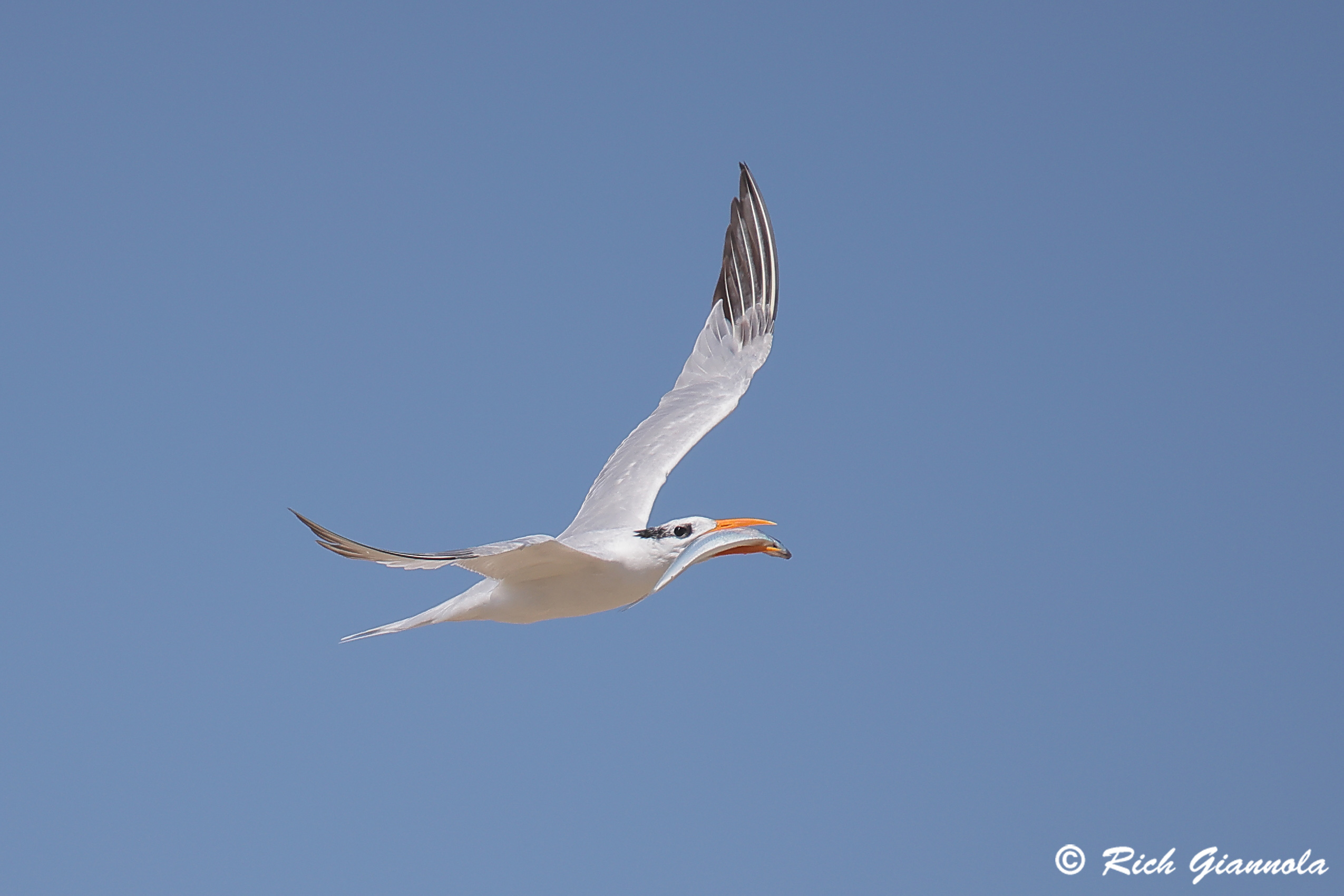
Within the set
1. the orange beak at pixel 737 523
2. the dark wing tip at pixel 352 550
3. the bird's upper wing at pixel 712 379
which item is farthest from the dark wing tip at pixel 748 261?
the dark wing tip at pixel 352 550

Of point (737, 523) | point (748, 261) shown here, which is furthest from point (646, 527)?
point (748, 261)

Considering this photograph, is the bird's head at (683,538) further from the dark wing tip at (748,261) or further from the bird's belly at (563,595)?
the dark wing tip at (748,261)

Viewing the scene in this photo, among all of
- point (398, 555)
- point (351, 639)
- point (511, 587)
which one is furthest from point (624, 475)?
point (398, 555)

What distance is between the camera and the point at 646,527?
13.5 m

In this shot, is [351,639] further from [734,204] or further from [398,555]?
[734,204]

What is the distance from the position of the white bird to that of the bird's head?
11 millimetres

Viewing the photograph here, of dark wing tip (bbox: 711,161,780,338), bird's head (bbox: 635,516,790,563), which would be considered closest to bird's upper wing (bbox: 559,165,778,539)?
dark wing tip (bbox: 711,161,780,338)

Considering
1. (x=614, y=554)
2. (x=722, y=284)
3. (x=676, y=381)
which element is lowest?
(x=614, y=554)

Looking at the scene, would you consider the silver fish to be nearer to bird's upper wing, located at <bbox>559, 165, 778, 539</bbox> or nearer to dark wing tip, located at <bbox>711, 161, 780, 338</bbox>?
bird's upper wing, located at <bbox>559, 165, 778, 539</bbox>

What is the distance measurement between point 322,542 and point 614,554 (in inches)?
121

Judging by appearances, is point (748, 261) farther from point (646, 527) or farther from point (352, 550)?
point (352, 550)

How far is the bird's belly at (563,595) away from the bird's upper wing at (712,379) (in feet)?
4.28

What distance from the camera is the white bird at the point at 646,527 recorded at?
10.9 m

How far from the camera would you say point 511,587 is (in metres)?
11.6
